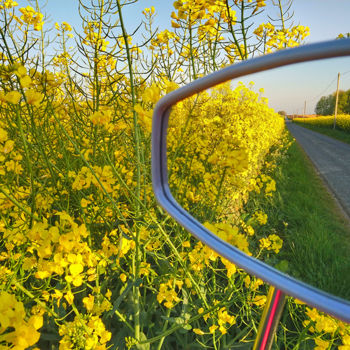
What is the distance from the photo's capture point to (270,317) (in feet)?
1.44

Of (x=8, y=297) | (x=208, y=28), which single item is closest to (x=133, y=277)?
(x=8, y=297)

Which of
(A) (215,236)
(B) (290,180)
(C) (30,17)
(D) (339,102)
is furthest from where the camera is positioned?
(C) (30,17)

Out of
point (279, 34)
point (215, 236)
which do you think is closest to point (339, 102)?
point (215, 236)

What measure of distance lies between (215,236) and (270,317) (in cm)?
19

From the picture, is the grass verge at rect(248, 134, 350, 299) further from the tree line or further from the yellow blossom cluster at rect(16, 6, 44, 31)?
the yellow blossom cluster at rect(16, 6, 44, 31)

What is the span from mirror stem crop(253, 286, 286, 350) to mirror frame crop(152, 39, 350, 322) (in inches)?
1.3

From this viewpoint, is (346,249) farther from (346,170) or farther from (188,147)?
(188,147)

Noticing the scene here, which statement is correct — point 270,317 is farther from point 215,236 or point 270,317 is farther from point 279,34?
point 279,34

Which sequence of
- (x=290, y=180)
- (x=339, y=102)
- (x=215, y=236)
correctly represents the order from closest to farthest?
1. (x=339, y=102)
2. (x=215, y=236)
3. (x=290, y=180)

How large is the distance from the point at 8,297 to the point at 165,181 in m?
0.40

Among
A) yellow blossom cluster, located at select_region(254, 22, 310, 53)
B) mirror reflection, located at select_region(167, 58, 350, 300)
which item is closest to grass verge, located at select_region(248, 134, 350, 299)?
mirror reflection, located at select_region(167, 58, 350, 300)

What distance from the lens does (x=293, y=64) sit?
1.11 ft

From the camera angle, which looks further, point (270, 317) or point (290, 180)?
point (290, 180)

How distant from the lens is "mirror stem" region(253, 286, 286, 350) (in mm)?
414
